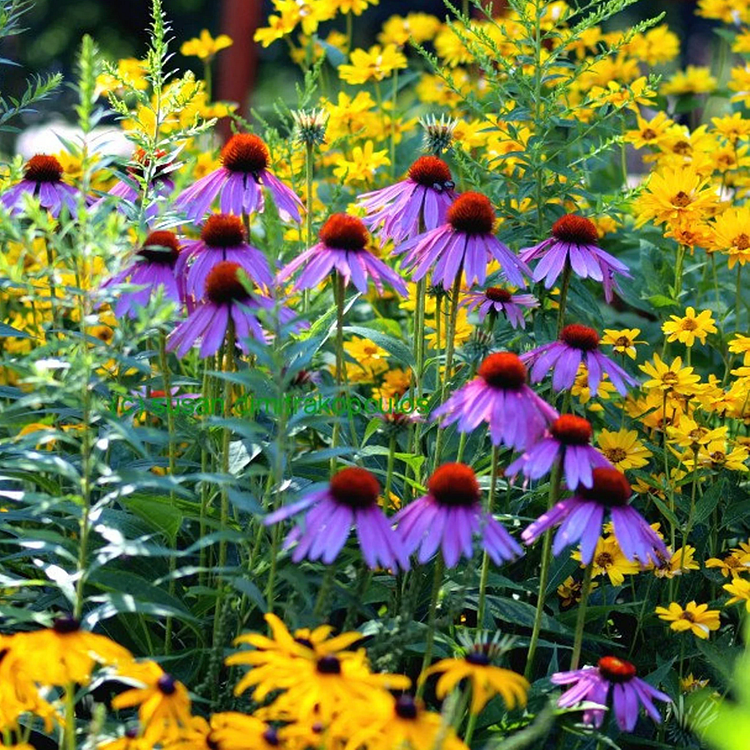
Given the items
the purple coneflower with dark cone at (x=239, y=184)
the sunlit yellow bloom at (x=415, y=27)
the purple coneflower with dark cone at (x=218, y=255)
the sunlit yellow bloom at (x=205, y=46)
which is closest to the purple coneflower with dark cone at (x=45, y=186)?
the purple coneflower with dark cone at (x=239, y=184)

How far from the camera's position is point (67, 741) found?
1.46m

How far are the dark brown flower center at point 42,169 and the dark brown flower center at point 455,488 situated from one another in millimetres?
1022

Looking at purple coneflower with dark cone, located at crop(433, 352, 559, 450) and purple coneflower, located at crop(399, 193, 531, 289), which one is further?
purple coneflower, located at crop(399, 193, 531, 289)

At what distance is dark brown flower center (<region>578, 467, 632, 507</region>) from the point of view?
1575 mm

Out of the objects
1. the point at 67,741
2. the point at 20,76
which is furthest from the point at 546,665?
the point at 20,76

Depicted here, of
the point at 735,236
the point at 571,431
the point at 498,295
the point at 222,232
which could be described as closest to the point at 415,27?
the point at 735,236

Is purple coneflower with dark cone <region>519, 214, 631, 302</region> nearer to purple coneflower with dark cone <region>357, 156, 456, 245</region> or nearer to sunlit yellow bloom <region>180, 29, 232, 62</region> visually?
purple coneflower with dark cone <region>357, 156, 456, 245</region>

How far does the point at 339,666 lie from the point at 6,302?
1.99 metres

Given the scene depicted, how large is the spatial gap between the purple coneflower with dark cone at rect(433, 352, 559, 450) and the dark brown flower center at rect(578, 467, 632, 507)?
0.32 ft

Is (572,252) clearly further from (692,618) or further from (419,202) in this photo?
(692,618)

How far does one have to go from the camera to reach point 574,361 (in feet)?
5.94

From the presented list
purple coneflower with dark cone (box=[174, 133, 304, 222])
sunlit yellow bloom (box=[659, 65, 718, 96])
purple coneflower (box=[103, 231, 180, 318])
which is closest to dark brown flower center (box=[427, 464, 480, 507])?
purple coneflower (box=[103, 231, 180, 318])

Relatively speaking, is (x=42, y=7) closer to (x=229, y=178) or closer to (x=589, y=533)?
(x=229, y=178)

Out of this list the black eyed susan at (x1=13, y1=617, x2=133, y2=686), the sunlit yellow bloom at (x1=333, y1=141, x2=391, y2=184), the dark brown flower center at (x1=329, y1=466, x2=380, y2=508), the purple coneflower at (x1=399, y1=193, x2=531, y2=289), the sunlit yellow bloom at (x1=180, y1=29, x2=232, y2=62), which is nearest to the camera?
the black eyed susan at (x1=13, y1=617, x2=133, y2=686)
